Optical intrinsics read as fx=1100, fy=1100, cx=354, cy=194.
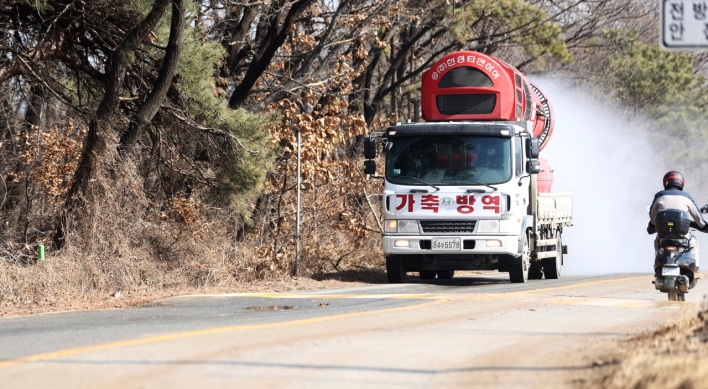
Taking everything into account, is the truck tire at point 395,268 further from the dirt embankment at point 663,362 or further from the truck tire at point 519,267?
the dirt embankment at point 663,362

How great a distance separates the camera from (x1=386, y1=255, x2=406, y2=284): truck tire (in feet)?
63.1

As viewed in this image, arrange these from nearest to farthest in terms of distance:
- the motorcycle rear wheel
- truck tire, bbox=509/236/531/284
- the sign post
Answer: the sign post
the motorcycle rear wheel
truck tire, bbox=509/236/531/284

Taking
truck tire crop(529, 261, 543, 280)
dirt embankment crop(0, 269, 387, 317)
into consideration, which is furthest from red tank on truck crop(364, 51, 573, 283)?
truck tire crop(529, 261, 543, 280)

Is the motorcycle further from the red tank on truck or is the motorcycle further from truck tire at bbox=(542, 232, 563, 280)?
truck tire at bbox=(542, 232, 563, 280)

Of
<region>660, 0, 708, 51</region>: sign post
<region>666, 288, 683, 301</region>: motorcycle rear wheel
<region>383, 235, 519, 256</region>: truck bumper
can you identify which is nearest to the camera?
<region>660, 0, 708, 51</region>: sign post

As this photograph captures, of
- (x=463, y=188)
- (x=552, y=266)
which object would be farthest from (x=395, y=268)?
(x=552, y=266)

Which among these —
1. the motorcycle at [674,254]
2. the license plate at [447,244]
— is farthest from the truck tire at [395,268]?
the motorcycle at [674,254]

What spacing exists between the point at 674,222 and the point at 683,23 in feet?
18.3

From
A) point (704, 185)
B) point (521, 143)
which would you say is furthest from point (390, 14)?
point (704, 185)

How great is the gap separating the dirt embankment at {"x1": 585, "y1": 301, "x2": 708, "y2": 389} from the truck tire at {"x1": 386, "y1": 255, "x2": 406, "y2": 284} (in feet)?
32.7

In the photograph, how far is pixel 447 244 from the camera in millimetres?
18297

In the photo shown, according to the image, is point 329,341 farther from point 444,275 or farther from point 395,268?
point 444,275

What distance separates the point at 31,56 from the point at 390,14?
11.2 m

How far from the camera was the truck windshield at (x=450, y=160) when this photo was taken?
A: 1842cm
